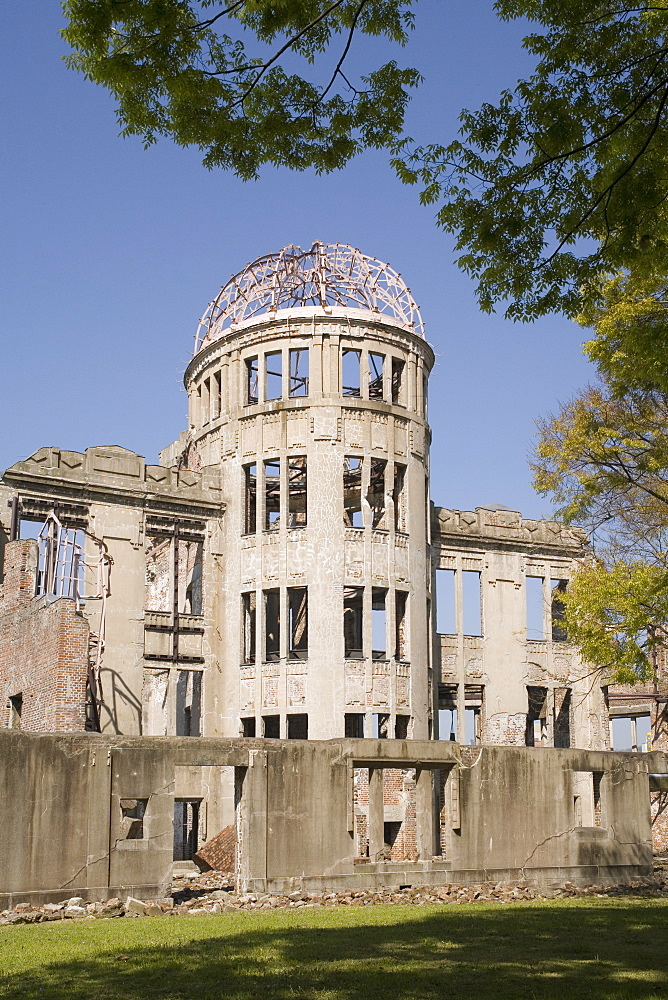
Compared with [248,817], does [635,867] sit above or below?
below

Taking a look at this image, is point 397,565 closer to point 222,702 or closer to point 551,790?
point 222,702

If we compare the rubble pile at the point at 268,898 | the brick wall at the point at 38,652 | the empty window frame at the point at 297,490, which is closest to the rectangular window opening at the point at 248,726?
the empty window frame at the point at 297,490

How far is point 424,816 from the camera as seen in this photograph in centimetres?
2153

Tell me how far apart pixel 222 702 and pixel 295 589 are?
3.85 meters

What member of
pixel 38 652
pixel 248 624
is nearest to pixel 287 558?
pixel 248 624

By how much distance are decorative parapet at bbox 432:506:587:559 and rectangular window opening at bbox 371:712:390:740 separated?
686cm

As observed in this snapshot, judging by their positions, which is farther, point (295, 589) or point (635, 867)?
point (295, 589)

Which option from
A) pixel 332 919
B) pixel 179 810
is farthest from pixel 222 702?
pixel 332 919

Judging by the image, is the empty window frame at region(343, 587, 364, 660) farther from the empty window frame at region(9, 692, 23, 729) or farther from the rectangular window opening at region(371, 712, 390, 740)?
the empty window frame at region(9, 692, 23, 729)

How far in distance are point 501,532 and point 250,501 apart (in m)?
8.55

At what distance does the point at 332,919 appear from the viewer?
15656mm

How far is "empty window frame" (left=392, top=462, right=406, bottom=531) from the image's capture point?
31.6 m

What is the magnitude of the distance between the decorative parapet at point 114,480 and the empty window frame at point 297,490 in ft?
8.35

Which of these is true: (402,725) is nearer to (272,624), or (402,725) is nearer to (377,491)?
(272,624)
